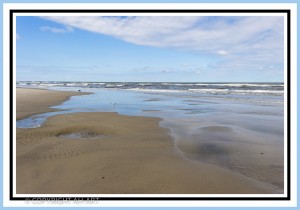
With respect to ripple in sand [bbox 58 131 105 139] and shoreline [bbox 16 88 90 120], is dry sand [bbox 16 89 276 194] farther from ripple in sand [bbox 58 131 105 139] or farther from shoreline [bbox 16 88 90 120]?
shoreline [bbox 16 88 90 120]

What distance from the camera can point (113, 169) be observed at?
4.55 meters

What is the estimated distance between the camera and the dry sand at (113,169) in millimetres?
3867

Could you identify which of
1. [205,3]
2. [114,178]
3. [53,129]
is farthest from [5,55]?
[53,129]

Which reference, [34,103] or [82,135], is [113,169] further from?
[34,103]

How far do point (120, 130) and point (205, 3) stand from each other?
5.26m

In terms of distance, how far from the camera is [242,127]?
842 cm

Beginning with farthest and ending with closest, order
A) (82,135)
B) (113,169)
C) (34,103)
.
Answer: (34,103)
(82,135)
(113,169)

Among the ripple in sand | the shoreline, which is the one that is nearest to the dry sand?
the ripple in sand

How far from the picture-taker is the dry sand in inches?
152

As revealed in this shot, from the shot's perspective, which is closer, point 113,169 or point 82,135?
point 113,169

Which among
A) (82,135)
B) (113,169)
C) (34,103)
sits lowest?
(113,169)

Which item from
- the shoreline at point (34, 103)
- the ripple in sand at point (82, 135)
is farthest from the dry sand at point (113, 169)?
the shoreline at point (34, 103)

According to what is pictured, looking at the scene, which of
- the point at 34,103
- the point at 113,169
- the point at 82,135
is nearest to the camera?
the point at 113,169

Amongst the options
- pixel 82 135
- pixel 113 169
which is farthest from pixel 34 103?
pixel 113 169
